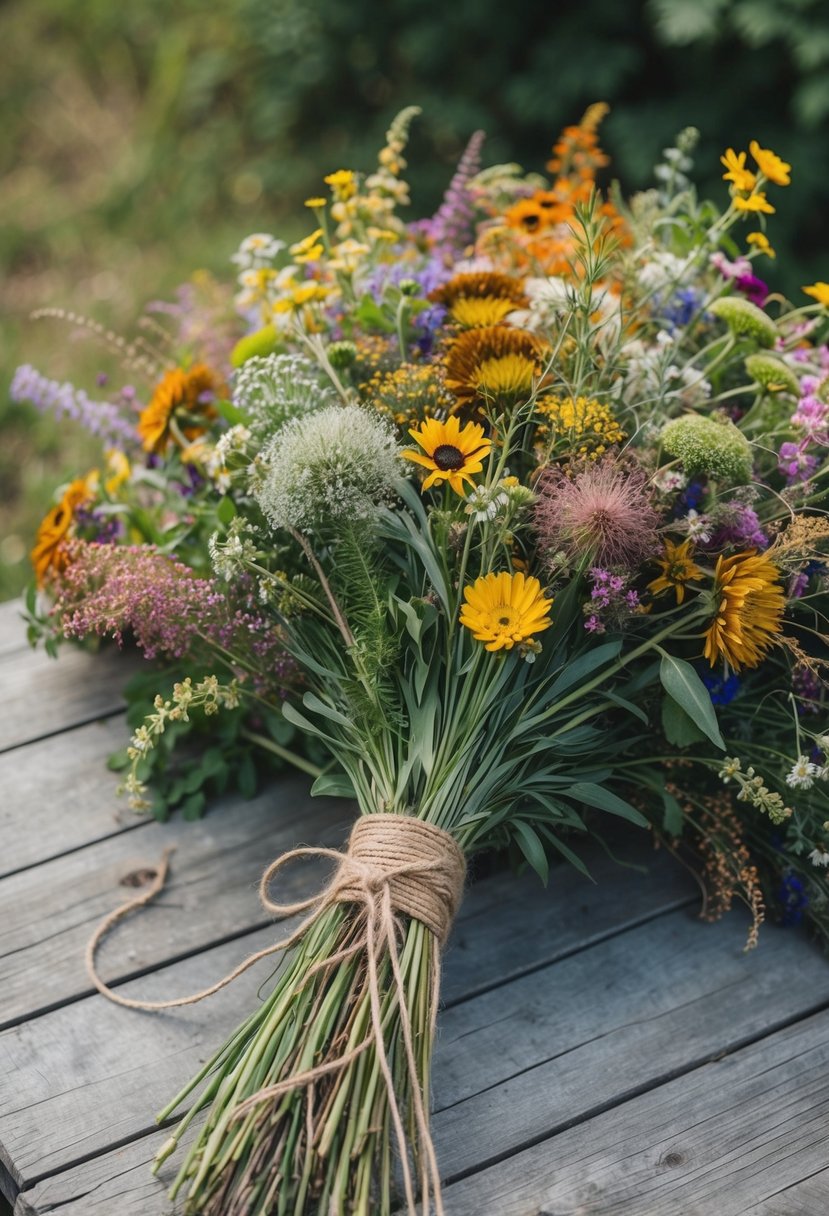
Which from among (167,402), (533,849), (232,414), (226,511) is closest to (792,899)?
(533,849)

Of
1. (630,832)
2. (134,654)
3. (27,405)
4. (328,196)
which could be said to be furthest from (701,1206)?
(328,196)

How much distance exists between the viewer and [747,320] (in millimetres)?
1764

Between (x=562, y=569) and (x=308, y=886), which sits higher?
(x=562, y=569)

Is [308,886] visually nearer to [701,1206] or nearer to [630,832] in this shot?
[630,832]

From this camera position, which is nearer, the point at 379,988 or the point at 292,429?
the point at 379,988

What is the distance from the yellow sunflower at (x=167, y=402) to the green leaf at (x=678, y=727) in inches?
37.4

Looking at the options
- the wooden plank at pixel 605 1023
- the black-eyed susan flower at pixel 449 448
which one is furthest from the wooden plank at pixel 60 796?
the black-eyed susan flower at pixel 449 448

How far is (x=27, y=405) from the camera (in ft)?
11.3

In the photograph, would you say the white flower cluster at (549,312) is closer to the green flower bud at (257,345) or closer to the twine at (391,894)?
the green flower bud at (257,345)

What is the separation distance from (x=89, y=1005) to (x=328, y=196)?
3.71 meters

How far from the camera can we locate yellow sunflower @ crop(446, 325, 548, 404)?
61.9 inches

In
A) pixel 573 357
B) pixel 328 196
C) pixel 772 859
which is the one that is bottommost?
pixel 772 859

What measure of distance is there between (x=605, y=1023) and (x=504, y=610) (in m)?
0.56

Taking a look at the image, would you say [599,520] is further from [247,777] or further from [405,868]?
[247,777]
